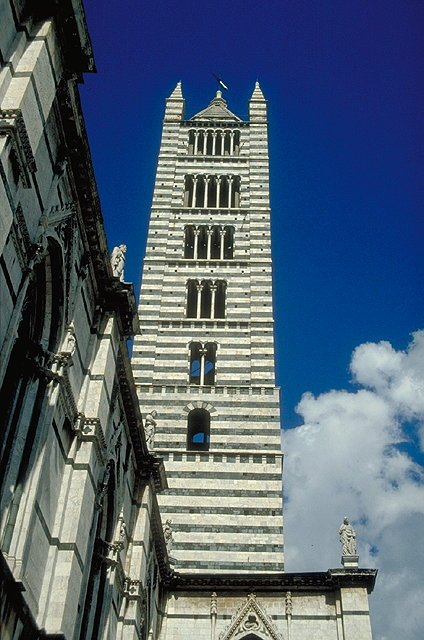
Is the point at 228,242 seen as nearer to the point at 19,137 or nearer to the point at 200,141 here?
the point at 200,141

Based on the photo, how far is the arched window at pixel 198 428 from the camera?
30125 millimetres

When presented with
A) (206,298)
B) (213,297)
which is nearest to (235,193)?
(206,298)

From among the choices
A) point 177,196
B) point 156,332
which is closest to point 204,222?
point 177,196

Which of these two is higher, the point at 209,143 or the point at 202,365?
the point at 209,143

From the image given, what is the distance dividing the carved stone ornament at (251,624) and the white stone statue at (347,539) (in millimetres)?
2733

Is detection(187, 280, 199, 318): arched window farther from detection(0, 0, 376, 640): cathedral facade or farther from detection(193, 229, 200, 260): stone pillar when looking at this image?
detection(193, 229, 200, 260): stone pillar

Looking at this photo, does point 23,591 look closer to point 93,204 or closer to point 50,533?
point 50,533

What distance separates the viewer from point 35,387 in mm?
12211

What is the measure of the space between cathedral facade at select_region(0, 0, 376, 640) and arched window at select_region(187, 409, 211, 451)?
0.09m

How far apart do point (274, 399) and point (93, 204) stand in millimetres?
17290

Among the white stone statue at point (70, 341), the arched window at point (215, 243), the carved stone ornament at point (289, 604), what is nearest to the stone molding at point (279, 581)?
the carved stone ornament at point (289, 604)

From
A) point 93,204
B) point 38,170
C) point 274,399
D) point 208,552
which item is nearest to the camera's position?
point 38,170

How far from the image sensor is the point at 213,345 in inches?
1287

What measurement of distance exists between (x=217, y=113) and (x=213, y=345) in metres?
16.8
